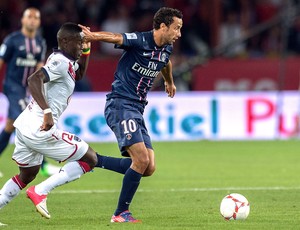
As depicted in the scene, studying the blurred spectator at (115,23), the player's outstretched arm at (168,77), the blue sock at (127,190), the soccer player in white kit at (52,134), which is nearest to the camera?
the soccer player in white kit at (52,134)

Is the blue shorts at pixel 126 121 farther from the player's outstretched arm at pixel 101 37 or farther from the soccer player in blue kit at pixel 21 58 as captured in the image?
the soccer player in blue kit at pixel 21 58

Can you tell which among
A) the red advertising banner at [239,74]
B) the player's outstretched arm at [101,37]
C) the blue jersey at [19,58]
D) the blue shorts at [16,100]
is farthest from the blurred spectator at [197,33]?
the player's outstretched arm at [101,37]

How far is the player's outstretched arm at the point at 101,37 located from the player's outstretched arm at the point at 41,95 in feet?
1.88

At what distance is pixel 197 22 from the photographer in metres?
22.2

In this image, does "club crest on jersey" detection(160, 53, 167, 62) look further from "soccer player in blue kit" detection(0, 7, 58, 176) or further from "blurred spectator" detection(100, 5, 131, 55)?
"blurred spectator" detection(100, 5, 131, 55)

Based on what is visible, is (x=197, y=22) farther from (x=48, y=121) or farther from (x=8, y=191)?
(x=48, y=121)

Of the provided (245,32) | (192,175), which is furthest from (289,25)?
(192,175)

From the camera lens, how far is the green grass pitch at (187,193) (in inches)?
340

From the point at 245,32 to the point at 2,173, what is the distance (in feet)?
34.1

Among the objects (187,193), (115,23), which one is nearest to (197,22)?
(115,23)

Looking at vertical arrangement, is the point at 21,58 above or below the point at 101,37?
below

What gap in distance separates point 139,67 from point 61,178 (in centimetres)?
141

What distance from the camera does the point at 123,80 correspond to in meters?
9.13

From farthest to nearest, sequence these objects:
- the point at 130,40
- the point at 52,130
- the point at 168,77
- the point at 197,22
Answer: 1. the point at 197,22
2. the point at 168,77
3. the point at 130,40
4. the point at 52,130
